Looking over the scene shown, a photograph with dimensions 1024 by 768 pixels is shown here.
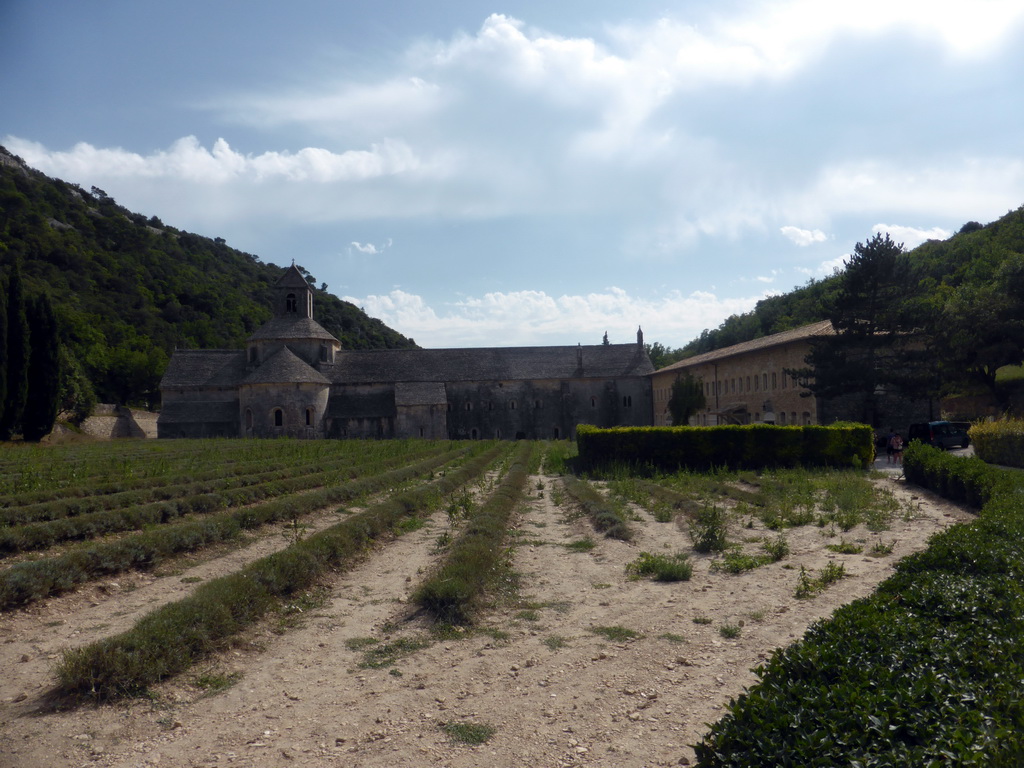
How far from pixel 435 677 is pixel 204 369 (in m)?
53.0

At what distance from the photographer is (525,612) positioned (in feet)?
26.7

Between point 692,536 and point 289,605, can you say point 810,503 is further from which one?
point 289,605

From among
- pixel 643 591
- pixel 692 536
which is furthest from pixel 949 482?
pixel 643 591

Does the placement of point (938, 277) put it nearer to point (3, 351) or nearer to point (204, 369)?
point (204, 369)

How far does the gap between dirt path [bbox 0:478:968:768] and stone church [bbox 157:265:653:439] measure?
139ft

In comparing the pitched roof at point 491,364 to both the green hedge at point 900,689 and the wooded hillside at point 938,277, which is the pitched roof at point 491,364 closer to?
the wooded hillside at point 938,277

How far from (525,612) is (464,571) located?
110 cm

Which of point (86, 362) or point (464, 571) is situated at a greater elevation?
point (86, 362)

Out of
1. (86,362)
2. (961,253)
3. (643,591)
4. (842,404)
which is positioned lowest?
(643,591)

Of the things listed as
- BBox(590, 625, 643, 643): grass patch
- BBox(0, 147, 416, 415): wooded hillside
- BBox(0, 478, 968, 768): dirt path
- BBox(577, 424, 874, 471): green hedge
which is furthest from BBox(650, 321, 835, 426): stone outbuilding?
BBox(0, 147, 416, 415): wooded hillside

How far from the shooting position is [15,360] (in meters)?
38.1

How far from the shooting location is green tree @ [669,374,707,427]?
4100cm

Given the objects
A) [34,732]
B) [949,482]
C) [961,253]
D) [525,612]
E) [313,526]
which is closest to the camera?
[34,732]

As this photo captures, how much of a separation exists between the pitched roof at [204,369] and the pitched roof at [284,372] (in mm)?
4407
